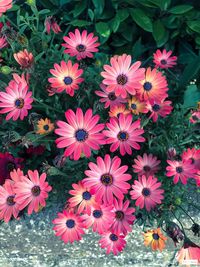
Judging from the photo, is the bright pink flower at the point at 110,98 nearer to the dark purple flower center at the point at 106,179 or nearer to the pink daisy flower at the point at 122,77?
the pink daisy flower at the point at 122,77

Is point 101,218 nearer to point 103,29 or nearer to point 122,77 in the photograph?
point 122,77

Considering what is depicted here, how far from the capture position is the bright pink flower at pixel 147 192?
3.07 feet

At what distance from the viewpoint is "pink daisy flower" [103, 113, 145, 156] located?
0.90m

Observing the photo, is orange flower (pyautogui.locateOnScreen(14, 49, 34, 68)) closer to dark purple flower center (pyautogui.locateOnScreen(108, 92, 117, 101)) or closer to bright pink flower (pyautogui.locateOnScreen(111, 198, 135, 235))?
dark purple flower center (pyautogui.locateOnScreen(108, 92, 117, 101))

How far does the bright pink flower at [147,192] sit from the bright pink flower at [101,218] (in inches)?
2.7

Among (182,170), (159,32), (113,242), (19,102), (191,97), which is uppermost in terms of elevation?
(159,32)

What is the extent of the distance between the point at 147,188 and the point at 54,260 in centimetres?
42

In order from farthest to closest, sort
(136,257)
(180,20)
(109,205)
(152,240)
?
(180,20), (136,257), (152,240), (109,205)

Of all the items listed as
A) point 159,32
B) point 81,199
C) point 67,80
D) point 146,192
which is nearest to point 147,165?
point 146,192

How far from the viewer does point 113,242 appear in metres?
1.00

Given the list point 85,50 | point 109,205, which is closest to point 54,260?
point 109,205

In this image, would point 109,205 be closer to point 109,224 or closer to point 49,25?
point 109,224

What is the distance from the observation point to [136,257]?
1.16 m

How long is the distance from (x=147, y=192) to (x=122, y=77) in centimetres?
29
